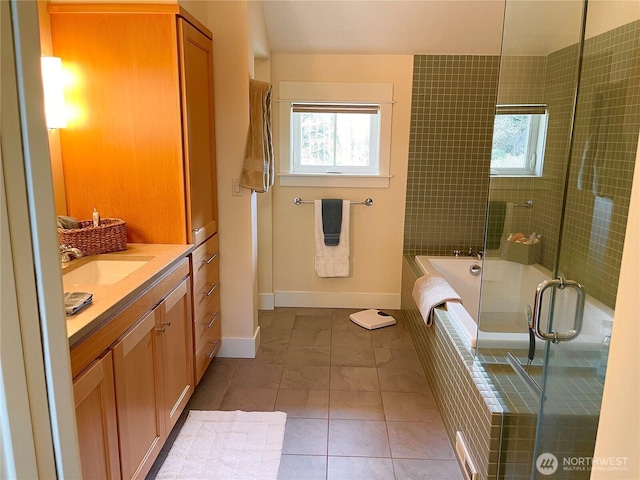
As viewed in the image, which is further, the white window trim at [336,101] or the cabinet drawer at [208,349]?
the white window trim at [336,101]

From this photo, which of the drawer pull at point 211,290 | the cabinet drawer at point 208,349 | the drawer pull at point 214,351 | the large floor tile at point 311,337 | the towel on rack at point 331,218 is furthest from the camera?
the towel on rack at point 331,218

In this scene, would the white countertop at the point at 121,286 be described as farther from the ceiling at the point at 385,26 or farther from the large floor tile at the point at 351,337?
the ceiling at the point at 385,26

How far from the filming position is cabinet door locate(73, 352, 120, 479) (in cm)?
130

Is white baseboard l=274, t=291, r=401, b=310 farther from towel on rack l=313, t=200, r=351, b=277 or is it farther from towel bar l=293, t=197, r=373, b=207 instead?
towel bar l=293, t=197, r=373, b=207

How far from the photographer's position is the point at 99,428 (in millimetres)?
1408

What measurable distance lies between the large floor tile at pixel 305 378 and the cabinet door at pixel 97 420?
4.03 feet

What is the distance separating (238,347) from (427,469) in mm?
1420

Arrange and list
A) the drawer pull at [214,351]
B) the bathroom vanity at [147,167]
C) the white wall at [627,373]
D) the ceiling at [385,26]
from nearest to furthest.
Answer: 1. the white wall at [627,373]
2. the bathroom vanity at [147,167]
3. the drawer pull at [214,351]
4. the ceiling at [385,26]

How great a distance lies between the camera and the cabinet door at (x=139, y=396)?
5.12ft

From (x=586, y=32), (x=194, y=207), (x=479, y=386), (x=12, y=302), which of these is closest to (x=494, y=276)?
(x=479, y=386)

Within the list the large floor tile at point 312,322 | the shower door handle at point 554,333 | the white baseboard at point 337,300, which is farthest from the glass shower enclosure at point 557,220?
the white baseboard at point 337,300

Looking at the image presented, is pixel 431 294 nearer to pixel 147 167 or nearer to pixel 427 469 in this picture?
pixel 427 469

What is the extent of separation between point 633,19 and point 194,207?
2.04m

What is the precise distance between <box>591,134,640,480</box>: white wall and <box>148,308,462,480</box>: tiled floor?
59.2 inches
